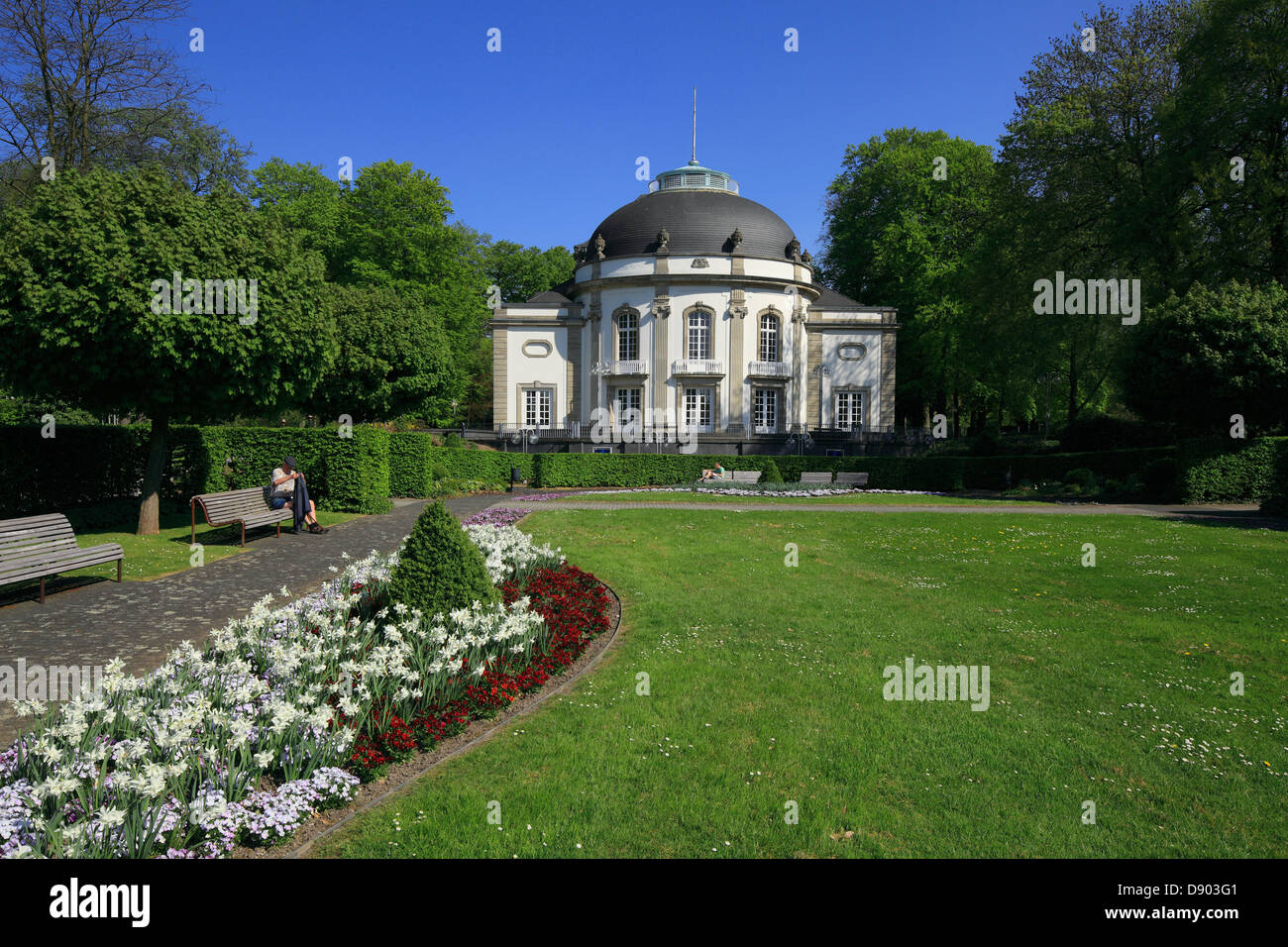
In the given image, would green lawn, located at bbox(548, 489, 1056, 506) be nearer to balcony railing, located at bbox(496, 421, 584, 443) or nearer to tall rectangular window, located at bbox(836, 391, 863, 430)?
balcony railing, located at bbox(496, 421, 584, 443)

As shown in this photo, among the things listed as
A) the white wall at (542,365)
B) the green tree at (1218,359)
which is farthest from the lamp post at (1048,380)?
the white wall at (542,365)

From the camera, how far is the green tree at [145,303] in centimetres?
1173

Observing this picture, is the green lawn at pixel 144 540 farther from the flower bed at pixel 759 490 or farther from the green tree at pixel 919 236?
the green tree at pixel 919 236


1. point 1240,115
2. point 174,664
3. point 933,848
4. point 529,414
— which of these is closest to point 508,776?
point 933,848

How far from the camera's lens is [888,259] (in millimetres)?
45375

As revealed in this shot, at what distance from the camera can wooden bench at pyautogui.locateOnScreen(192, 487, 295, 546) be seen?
12.2 m

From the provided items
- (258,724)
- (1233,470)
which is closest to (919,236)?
(1233,470)

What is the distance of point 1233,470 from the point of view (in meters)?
20.8

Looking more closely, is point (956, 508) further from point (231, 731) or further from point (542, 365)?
point (542, 365)

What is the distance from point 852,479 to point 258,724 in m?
26.0

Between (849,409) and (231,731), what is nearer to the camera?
(231,731)

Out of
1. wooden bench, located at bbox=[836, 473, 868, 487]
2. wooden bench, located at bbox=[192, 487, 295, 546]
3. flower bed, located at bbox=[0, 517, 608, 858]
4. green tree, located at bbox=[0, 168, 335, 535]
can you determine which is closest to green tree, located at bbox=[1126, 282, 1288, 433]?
wooden bench, located at bbox=[836, 473, 868, 487]

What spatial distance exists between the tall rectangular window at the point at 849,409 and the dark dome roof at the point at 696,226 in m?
10.3
